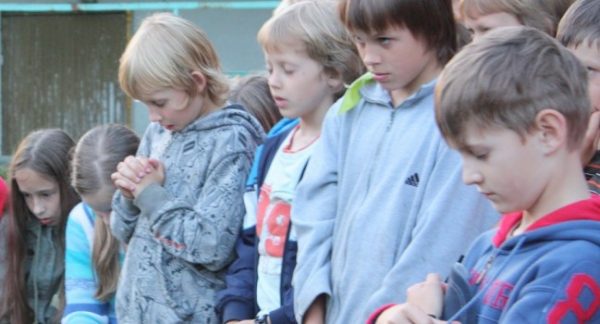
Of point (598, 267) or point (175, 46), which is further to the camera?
point (175, 46)

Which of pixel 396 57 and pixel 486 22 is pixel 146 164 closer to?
pixel 396 57

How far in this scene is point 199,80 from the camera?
379 centimetres

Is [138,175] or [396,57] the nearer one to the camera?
[396,57]

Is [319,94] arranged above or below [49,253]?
above

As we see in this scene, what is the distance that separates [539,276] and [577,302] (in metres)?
0.09

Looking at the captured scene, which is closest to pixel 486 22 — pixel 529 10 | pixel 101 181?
pixel 529 10

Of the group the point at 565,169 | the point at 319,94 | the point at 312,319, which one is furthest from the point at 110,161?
the point at 565,169

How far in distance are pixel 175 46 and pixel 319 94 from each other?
26.7 inches

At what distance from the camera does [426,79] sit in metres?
2.98

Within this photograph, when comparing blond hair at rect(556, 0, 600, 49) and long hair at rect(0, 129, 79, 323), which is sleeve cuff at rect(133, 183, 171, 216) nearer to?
long hair at rect(0, 129, 79, 323)

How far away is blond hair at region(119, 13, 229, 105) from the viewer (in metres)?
3.70

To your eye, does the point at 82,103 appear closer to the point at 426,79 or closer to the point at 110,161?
the point at 110,161

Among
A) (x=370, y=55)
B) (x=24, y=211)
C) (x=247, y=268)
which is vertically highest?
(x=370, y=55)

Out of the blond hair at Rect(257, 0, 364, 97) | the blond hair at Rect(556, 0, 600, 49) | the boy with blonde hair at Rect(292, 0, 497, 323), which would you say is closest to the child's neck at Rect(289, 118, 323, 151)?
the blond hair at Rect(257, 0, 364, 97)
